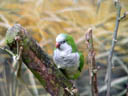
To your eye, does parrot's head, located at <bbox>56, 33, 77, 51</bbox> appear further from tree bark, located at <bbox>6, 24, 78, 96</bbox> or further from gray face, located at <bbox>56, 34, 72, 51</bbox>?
tree bark, located at <bbox>6, 24, 78, 96</bbox>

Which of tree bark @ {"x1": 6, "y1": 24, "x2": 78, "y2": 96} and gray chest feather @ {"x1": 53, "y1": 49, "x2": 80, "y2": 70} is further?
gray chest feather @ {"x1": 53, "y1": 49, "x2": 80, "y2": 70}

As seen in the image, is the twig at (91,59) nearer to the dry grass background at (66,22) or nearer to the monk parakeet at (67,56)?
the monk parakeet at (67,56)

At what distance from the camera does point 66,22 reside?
155 centimetres

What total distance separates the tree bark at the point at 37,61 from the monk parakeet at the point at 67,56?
0.42 ft

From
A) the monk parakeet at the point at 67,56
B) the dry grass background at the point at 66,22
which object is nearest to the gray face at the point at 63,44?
the monk parakeet at the point at 67,56

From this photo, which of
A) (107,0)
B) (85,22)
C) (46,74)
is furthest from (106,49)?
(46,74)

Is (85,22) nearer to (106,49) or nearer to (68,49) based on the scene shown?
(106,49)

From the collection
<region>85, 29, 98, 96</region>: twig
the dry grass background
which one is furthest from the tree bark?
the dry grass background

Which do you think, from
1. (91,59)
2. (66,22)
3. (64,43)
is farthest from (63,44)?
(66,22)

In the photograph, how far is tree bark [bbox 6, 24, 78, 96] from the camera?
0.49m

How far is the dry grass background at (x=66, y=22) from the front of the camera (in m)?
1.51

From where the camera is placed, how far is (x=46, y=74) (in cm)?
56

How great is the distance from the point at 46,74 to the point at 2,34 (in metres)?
1.12

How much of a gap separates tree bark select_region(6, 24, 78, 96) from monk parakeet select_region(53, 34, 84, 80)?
127mm
